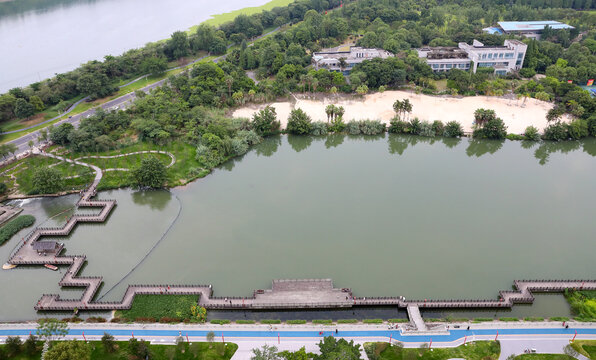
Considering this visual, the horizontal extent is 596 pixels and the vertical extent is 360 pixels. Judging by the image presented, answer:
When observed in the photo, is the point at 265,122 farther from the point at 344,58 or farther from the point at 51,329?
the point at 51,329

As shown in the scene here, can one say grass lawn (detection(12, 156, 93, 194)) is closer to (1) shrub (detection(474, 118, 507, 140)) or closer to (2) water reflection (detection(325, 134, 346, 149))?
(2) water reflection (detection(325, 134, 346, 149))

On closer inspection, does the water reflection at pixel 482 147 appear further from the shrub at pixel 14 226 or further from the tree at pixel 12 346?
the shrub at pixel 14 226

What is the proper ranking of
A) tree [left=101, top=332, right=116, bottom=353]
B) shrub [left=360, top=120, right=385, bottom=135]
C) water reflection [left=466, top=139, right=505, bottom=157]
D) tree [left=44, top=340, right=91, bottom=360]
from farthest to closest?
shrub [left=360, top=120, right=385, bottom=135]
water reflection [left=466, top=139, right=505, bottom=157]
tree [left=101, top=332, right=116, bottom=353]
tree [left=44, top=340, right=91, bottom=360]

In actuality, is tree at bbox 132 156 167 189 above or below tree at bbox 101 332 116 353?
above

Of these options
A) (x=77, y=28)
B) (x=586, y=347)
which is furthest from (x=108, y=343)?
(x=77, y=28)

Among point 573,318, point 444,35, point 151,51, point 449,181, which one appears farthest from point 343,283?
point 444,35

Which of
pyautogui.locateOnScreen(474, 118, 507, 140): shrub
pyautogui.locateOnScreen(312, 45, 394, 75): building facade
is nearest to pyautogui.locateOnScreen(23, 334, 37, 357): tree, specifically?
pyautogui.locateOnScreen(474, 118, 507, 140): shrub

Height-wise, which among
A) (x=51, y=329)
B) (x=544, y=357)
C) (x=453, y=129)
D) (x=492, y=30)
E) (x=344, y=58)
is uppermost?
(x=492, y=30)
